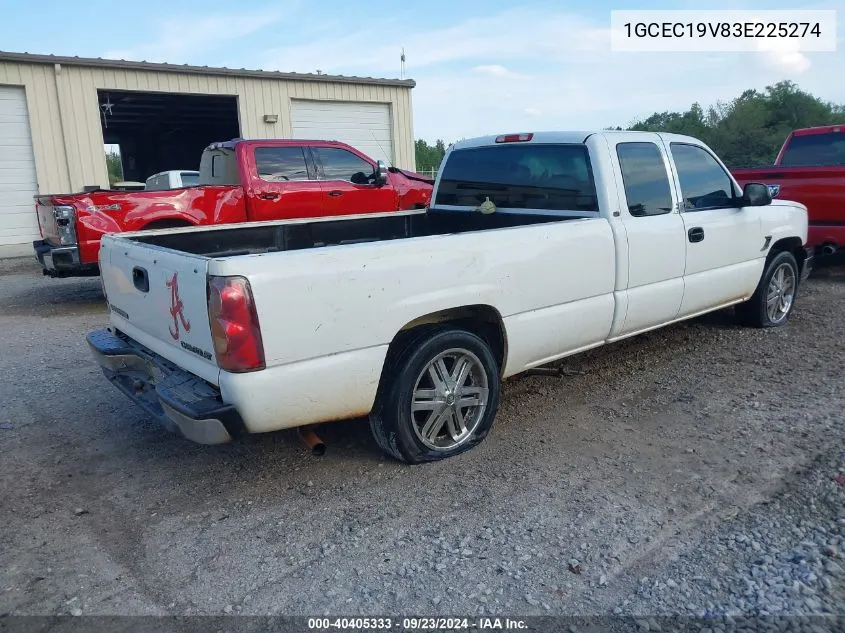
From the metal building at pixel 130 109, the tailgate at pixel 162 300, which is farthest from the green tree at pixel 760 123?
the tailgate at pixel 162 300

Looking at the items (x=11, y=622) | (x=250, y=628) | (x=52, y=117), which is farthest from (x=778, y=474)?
(x=52, y=117)

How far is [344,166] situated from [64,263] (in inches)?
155

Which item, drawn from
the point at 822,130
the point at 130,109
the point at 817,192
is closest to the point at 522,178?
the point at 817,192

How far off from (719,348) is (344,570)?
4.18 metres

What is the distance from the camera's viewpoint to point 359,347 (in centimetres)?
342

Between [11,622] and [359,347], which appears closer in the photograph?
[11,622]

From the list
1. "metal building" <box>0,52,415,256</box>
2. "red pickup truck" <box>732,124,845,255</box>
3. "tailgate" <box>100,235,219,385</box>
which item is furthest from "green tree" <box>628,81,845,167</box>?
"tailgate" <box>100,235,219,385</box>

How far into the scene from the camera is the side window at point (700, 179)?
536 centimetres

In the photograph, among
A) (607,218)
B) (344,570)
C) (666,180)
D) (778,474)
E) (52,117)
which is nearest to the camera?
(344,570)

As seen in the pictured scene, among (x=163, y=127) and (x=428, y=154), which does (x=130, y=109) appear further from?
(x=428, y=154)

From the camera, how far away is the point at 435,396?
3.86 meters

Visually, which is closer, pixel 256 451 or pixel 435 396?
pixel 435 396

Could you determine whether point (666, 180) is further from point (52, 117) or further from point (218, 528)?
point (52, 117)

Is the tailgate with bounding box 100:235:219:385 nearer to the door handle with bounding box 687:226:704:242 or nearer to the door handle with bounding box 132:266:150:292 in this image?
the door handle with bounding box 132:266:150:292
